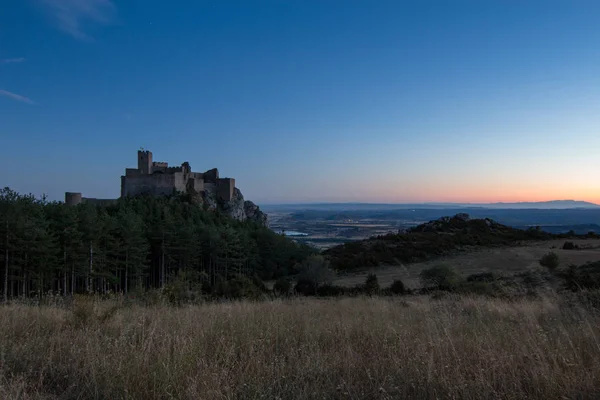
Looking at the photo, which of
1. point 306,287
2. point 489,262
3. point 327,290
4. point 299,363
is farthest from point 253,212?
point 299,363

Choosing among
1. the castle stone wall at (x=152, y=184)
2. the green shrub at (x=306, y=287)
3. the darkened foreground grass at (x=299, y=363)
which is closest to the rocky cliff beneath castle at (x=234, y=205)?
the castle stone wall at (x=152, y=184)

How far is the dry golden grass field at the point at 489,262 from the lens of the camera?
2809cm

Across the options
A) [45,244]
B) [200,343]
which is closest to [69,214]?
[45,244]

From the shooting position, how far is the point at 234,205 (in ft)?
220

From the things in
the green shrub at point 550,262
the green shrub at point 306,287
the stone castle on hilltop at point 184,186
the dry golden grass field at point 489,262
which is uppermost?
the stone castle on hilltop at point 184,186

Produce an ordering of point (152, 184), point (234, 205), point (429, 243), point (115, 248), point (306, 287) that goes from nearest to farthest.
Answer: point (306, 287), point (115, 248), point (429, 243), point (152, 184), point (234, 205)

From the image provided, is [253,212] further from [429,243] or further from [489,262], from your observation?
[489,262]

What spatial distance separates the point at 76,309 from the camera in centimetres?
496

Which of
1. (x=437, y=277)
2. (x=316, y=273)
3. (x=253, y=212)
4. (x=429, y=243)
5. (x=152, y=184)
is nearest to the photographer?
(x=437, y=277)

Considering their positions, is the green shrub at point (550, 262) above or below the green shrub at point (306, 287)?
above

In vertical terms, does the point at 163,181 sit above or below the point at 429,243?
above

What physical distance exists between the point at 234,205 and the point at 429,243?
37.2m

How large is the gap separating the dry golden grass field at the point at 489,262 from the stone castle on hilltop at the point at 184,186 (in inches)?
1415

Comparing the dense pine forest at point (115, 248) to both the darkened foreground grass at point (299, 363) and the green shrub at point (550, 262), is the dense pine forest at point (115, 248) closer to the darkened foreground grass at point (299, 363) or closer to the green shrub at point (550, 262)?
the darkened foreground grass at point (299, 363)
